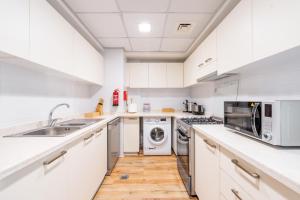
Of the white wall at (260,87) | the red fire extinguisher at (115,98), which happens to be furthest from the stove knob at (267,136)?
the red fire extinguisher at (115,98)

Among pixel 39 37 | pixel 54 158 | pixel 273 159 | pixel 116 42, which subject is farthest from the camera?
pixel 116 42

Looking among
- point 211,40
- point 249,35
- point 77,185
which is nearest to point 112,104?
point 77,185

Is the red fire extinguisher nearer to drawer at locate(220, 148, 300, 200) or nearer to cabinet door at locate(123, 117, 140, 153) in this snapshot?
cabinet door at locate(123, 117, 140, 153)

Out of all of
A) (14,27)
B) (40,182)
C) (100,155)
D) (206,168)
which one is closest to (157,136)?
(100,155)

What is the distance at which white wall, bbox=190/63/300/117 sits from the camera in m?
1.13

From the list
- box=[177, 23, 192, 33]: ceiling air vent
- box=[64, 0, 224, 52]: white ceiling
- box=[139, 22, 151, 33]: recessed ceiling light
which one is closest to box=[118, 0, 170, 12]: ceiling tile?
box=[64, 0, 224, 52]: white ceiling

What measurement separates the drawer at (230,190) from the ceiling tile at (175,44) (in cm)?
214

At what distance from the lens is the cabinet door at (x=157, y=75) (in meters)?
3.48

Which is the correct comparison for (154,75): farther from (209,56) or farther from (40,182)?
(40,182)

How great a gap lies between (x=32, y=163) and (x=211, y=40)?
2.05 m

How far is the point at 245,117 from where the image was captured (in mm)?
1130

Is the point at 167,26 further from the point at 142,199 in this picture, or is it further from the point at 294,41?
the point at 142,199

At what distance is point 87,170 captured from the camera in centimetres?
150

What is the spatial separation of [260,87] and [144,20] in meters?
1.55
